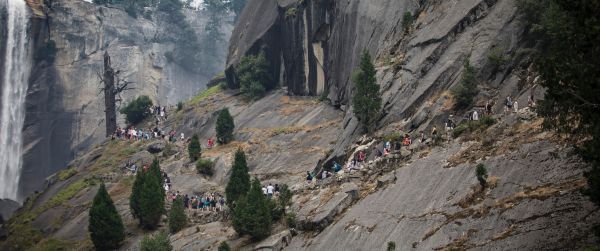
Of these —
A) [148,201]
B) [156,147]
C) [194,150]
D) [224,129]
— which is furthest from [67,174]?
[148,201]

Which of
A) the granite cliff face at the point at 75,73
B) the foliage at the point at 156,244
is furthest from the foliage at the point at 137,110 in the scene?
the foliage at the point at 156,244

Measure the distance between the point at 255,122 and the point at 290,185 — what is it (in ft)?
53.8

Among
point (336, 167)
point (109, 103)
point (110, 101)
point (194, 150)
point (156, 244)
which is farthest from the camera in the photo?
point (109, 103)

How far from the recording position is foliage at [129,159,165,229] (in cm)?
4391

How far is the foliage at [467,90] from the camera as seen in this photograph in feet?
124

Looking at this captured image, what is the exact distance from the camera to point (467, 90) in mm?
37875

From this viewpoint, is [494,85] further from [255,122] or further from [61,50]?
[61,50]

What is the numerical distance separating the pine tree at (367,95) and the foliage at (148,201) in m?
12.4

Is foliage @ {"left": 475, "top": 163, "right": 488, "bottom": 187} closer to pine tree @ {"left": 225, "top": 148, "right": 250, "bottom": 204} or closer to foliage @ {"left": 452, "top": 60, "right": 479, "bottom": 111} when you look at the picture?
foliage @ {"left": 452, "top": 60, "right": 479, "bottom": 111}

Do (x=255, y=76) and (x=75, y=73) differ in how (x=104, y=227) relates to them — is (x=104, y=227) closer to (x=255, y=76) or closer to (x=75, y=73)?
(x=255, y=76)

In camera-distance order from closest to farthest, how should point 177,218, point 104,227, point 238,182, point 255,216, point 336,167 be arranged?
point 255,216, point 336,167, point 238,182, point 177,218, point 104,227

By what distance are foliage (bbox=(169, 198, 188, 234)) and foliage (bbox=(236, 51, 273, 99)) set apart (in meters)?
26.4

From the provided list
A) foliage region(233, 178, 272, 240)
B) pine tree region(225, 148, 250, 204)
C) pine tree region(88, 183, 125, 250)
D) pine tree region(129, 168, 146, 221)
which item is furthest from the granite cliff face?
Answer: foliage region(233, 178, 272, 240)

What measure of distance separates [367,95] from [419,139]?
7395 mm
